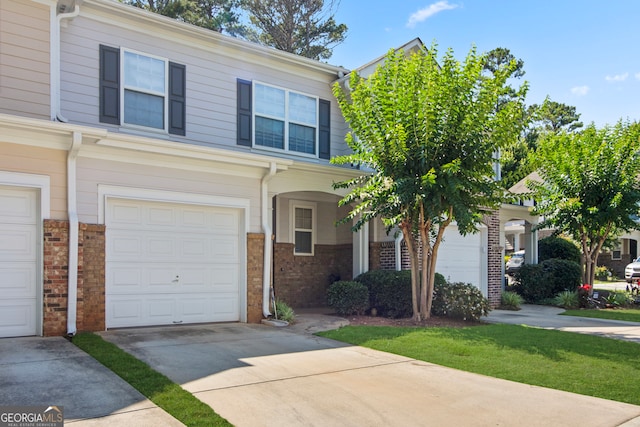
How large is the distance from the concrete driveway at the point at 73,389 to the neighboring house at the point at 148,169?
166 centimetres

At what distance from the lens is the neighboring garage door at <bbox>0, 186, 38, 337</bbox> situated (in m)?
8.52

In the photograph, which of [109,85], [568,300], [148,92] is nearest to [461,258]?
[568,300]

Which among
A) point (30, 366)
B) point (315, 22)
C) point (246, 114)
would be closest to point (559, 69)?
point (246, 114)

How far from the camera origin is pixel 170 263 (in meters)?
10.4

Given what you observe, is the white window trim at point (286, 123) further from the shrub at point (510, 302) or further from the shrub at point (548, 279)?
the shrub at point (548, 279)

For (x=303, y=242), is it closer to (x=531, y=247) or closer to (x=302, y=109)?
(x=302, y=109)

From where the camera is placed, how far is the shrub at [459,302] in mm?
A: 12031

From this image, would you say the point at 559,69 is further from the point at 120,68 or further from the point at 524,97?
the point at 120,68

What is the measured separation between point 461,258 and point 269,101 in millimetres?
6975

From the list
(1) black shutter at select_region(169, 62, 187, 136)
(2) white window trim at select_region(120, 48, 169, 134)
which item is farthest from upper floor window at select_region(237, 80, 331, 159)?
(2) white window trim at select_region(120, 48, 169, 134)

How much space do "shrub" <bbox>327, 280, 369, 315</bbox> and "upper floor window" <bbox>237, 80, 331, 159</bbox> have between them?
3625 mm

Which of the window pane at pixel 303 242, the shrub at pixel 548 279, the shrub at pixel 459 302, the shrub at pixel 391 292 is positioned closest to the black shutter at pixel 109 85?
the window pane at pixel 303 242

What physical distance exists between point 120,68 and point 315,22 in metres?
19.5

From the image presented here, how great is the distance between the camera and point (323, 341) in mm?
9531
